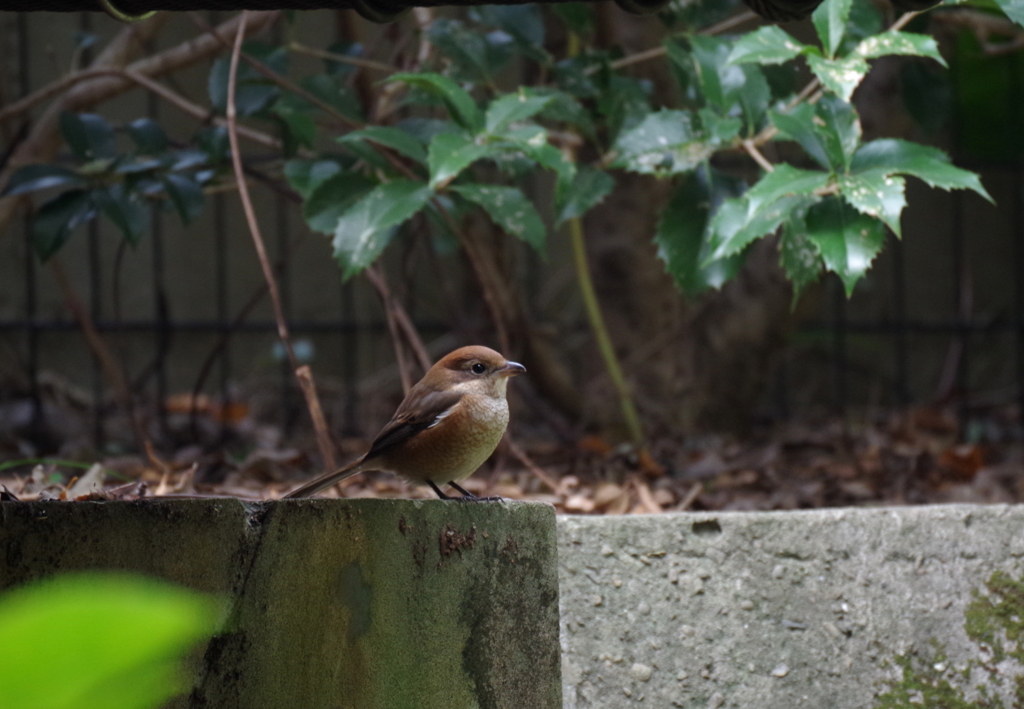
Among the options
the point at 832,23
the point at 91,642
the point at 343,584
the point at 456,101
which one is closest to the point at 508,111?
the point at 456,101

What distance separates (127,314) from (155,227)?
3.28 ft

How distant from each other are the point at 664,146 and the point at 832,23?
514 millimetres

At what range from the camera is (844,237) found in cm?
231

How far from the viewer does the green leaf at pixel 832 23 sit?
242 cm

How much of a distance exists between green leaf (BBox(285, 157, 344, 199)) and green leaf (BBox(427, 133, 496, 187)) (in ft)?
1.95

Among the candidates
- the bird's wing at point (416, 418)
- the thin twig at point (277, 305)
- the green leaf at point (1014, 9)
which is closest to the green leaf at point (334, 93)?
the thin twig at point (277, 305)

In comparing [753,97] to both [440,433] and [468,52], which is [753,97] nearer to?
[468,52]

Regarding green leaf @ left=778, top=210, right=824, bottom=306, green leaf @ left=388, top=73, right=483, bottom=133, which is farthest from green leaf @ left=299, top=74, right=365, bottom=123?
green leaf @ left=778, top=210, right=824, bottom=306

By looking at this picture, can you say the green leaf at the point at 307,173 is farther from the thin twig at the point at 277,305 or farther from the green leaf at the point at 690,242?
the green leaf at the point at 690,242

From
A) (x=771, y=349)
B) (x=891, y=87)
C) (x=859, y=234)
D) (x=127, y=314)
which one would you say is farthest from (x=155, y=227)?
(x=859, y=234)

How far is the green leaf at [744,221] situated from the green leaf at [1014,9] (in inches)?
21.8

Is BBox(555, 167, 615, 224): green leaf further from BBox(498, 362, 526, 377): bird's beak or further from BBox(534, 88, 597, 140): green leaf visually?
BBox(498, 362, 526, 377): bird's beak

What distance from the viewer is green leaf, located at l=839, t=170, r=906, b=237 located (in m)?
2.17

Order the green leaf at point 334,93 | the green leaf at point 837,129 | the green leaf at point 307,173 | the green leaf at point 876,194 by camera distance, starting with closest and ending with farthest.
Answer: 1. the green leaf at point 876,194
2. the green leaf at point 837,129
3. the green leaf at point 307,173
4. the green leaf at point 334,93
